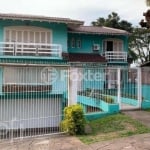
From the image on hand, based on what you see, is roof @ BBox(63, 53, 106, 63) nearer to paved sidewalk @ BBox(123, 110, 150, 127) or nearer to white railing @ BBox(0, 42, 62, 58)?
white railing @ BBox(0, 42, 62, 58)

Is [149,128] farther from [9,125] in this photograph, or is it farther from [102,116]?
[9,125]

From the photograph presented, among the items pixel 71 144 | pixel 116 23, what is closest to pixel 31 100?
pixel 71 144

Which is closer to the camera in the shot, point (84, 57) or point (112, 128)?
point (112, 128)

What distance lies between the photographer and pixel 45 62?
77.7ft

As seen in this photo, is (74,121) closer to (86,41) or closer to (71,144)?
(71,144)

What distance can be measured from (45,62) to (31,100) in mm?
10309

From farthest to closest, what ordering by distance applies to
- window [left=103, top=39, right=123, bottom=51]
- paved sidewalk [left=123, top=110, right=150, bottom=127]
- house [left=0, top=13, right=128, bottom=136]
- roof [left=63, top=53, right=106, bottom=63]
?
window [left=103, top=39, right=123, bottom=51], roof [left=63, top=53, right=106, bottom=63], paved sidewalk [left=123, top=110, right=150, bottom=127], house [left=0, top=13, right=128, bottom=136]

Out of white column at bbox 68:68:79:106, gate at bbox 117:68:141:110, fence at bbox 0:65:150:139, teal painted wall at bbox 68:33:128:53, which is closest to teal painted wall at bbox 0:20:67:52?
teal painted wall at bbox 68:33:128:53

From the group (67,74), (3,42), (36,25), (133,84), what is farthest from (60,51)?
(67,74)

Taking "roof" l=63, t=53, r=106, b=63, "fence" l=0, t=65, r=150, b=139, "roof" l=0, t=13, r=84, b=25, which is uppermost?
"roof" l=0, t=13, r=84, b=25

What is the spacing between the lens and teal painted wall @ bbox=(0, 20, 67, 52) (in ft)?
→ 82.9

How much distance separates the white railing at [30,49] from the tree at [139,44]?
24.0m

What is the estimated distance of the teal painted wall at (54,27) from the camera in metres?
25.3

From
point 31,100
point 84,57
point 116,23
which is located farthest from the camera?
point 116,23
